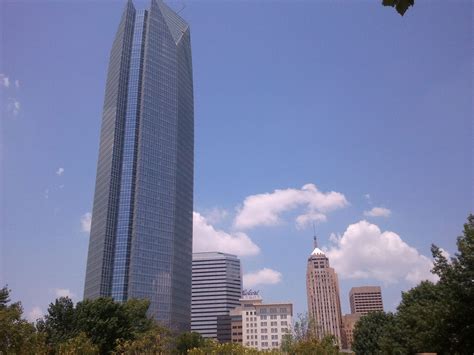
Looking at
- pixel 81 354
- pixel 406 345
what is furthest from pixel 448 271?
pixel 81 354

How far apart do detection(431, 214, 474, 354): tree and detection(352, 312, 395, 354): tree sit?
32.1 metres

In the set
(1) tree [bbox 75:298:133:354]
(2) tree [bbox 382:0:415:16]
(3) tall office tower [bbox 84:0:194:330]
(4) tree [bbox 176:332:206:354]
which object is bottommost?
(4) tree [bbox 176:332:206:354]

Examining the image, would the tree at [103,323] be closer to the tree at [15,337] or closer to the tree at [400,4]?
the tree at [15,337]

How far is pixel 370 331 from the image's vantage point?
65000 mm

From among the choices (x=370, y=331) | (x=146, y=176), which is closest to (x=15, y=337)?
(x=370, y=331)

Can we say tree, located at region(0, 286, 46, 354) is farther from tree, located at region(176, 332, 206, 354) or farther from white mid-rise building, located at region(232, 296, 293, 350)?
white mid-rise building, located at region(232, 296, 293, 350)

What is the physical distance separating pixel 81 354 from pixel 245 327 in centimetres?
14570

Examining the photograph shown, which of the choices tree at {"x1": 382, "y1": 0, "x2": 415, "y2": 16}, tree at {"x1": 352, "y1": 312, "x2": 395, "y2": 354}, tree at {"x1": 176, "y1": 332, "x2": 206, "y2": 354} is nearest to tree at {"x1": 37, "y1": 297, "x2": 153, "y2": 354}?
tree at {"x1": 176, "y1": 332, "x2": 206, "y2": 354}

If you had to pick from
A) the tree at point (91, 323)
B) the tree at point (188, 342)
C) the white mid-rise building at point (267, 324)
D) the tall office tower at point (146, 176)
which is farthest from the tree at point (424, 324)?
the white mid-rise building at point (267, 324)

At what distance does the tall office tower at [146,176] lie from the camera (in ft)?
452

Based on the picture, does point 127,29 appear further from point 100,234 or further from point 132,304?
point 132,304

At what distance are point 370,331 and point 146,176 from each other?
326 feet

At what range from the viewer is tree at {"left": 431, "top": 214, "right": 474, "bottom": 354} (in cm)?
2964

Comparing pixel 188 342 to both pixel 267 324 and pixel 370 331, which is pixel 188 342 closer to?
pixel 370 331
